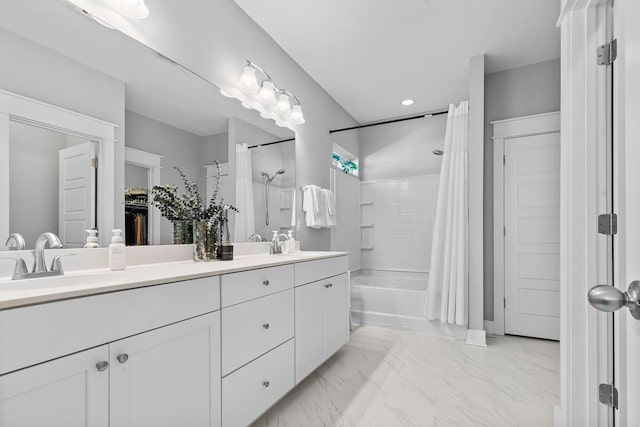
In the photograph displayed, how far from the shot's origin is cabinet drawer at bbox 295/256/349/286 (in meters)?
1.96

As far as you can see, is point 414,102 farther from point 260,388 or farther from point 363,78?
point 260,388

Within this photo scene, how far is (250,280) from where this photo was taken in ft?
4.95

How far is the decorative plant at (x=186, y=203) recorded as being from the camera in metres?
1.73

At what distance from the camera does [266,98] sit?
2.50 metres

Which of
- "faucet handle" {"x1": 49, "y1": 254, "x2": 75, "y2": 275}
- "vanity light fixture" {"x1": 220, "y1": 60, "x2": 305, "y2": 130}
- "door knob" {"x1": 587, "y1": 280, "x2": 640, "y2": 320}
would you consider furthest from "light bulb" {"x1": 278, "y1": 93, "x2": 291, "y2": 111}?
"door knob" {"x1": 587, "y1": 280, "x2": 640, "y2": 320}

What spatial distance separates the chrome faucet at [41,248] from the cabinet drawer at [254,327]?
659mm

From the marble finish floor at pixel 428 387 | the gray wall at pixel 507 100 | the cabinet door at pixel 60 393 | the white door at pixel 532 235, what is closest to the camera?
the cabinet door at pixel 60 393

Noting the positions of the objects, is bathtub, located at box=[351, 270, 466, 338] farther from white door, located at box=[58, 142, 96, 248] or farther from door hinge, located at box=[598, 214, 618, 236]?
white door, located at box=[58, 142, 96, 248]

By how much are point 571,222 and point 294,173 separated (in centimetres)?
211

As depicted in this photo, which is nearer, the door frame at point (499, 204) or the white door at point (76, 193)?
the white door at point (76, 193)

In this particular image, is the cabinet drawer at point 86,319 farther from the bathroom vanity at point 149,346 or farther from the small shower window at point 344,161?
the small shower window at point 344,161

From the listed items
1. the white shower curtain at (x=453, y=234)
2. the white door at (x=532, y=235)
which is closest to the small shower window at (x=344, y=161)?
the white shower curtain at (x=453, y=234)

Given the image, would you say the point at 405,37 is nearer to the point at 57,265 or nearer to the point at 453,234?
the point at 453,234

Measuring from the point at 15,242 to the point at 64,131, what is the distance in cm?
46
